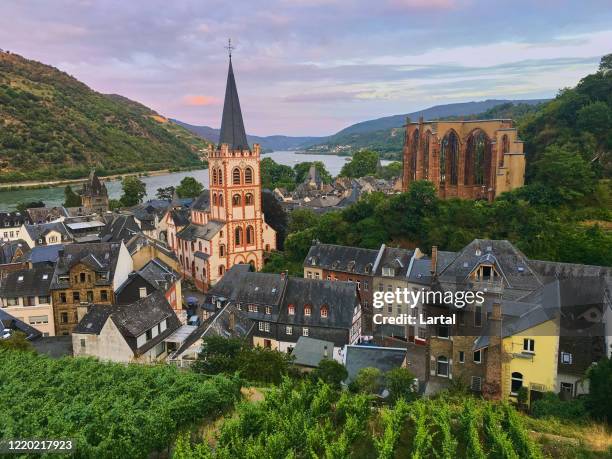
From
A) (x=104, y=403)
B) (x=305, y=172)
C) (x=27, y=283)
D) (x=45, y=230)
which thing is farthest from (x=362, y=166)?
(x=104, y=403)

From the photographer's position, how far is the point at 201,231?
187ft

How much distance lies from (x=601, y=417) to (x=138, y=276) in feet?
110

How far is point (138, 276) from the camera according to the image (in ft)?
137

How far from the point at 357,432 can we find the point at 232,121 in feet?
141

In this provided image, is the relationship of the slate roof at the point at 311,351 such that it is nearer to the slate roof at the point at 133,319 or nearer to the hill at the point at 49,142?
the slate roof at the point at 133,319

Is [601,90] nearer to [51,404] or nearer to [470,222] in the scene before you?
[470,222]

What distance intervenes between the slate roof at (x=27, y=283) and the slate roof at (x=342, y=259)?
20956 millimetres

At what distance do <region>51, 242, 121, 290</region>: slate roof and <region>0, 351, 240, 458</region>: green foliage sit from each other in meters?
13.8

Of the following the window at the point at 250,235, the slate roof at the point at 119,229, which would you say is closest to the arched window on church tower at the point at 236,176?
the window at the point at 250,235

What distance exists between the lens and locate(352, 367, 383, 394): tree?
2500 centimetres

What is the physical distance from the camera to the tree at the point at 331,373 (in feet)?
86.2

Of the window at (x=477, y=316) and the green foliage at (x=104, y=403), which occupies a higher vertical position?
the window at (x=477, y=316)

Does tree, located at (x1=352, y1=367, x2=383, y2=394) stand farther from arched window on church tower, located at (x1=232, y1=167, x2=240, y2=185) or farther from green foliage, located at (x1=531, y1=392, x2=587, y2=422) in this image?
arched window on church tower, located at (x1=232, y1=167, x2=240, y2=185)

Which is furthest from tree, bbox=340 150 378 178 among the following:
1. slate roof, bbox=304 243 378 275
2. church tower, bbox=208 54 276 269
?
slate roof, bbox=304 243 378 275
